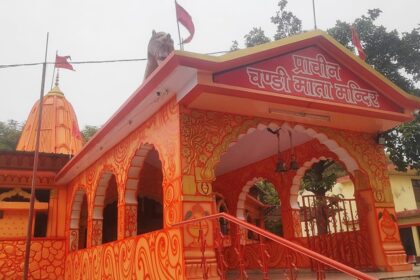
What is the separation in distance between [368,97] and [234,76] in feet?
8.22

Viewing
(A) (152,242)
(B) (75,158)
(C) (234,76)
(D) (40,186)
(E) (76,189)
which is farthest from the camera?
(D) (40,186)

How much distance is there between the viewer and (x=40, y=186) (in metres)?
10.8

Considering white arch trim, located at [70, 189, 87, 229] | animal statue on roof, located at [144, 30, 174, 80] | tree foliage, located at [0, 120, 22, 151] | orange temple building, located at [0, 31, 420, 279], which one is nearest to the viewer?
orange temple building, located at [0, 31, 420, 279]

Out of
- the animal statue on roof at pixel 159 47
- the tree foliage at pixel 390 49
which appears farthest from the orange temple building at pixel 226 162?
the tree foliage at pixel 390 49

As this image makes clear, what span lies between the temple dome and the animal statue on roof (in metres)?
9.46

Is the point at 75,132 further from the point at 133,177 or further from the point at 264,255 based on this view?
the point at 264,255

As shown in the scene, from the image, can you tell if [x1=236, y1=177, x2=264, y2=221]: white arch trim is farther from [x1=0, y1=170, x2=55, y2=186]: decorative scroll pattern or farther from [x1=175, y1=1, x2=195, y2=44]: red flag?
[x1=175, y1=1, x2=195, y2=44]: red flag

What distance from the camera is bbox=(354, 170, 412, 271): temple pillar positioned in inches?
261

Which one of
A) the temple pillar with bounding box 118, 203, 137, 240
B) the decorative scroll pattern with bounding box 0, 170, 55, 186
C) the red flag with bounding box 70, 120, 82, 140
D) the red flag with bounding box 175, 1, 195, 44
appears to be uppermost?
the red flag with bounding box 70, 120, 82, 140

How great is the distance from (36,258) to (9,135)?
66.9ft

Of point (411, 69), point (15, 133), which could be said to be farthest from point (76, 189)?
point (15, 133)

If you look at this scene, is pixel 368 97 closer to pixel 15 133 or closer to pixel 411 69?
pixel 411 69

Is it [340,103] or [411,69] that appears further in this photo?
[411,69]

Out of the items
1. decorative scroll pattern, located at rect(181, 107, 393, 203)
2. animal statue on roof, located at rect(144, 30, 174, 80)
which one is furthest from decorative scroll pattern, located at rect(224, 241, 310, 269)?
animal statue on roof, located at rect(144, 30, 174, 80)
